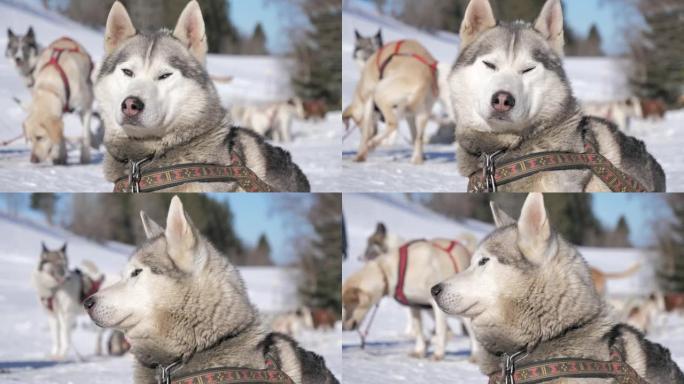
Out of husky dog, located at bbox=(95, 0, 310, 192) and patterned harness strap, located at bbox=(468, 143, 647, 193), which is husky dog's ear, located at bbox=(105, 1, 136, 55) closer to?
husky dog, located at bbox=(95, 0, 310, 192)

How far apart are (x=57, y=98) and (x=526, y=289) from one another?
299 centimetres

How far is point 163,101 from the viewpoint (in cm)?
246

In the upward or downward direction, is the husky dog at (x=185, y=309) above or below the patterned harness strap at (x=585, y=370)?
above

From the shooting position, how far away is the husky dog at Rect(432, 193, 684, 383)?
7.09ft

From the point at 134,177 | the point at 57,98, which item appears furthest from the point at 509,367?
the point at 57,98

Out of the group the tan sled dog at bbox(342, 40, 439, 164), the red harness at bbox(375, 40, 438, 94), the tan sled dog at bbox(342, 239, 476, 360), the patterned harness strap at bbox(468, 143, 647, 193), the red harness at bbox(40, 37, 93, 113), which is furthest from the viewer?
the red harness at bbox(40, 37, 93, 113)

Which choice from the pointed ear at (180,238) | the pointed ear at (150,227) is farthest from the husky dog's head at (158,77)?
the pointed ear at (180,238)

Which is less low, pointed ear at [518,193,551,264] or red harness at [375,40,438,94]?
red harness at [375,40,438,94]

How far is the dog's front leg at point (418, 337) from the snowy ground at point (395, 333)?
0.04 m

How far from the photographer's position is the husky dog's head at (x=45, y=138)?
4.12 metres

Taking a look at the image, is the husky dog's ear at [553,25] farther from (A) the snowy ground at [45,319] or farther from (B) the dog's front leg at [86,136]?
(B) the dog's front leg at [86,136]

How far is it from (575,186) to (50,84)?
9.61 ft

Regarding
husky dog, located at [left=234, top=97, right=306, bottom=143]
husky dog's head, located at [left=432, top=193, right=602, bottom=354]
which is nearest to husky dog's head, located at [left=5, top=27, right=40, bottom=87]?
husky dog, located at [left=234, top=97, right=306, bottom=143]

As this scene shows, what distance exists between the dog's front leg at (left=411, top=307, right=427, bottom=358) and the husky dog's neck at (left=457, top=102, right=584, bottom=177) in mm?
1436
